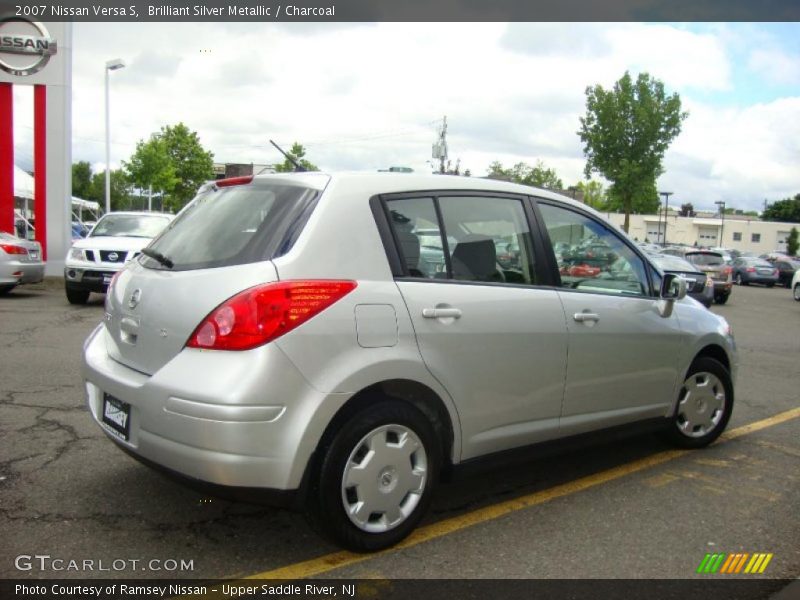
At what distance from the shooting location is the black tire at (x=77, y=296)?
11.9 m

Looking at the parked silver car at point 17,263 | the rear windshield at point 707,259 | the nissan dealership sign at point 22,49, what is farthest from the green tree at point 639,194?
the parked silver car at point 17,263

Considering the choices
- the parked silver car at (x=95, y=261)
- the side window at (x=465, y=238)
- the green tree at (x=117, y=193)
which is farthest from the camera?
the green tree at (x=117, y=193)

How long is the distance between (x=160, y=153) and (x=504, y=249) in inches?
1713

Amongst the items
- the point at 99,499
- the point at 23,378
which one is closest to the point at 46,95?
the point at 23,378

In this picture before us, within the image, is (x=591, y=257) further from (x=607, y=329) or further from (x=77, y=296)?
(x=77, y=296)

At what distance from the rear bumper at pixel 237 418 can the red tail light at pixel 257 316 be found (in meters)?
0.05

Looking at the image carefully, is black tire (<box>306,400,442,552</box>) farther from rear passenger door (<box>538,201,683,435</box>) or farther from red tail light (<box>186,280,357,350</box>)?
rear passenger door (<box>538,201,683,435</box>)

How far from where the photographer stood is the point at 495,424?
11.6 feet

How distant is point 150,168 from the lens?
4269cm

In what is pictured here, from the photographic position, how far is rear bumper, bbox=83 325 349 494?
2.74m

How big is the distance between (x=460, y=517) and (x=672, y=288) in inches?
82.0

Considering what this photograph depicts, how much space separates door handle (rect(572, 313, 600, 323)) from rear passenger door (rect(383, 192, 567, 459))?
0.12m

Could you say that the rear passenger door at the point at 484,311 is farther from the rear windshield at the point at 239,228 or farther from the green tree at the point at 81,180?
the green tree at the point at 81,180

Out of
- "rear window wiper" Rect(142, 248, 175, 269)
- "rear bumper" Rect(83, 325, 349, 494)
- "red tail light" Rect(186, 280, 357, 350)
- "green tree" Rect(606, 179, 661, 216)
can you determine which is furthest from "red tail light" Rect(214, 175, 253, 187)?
"green tree" Rect(606, 179, 661, 216)
